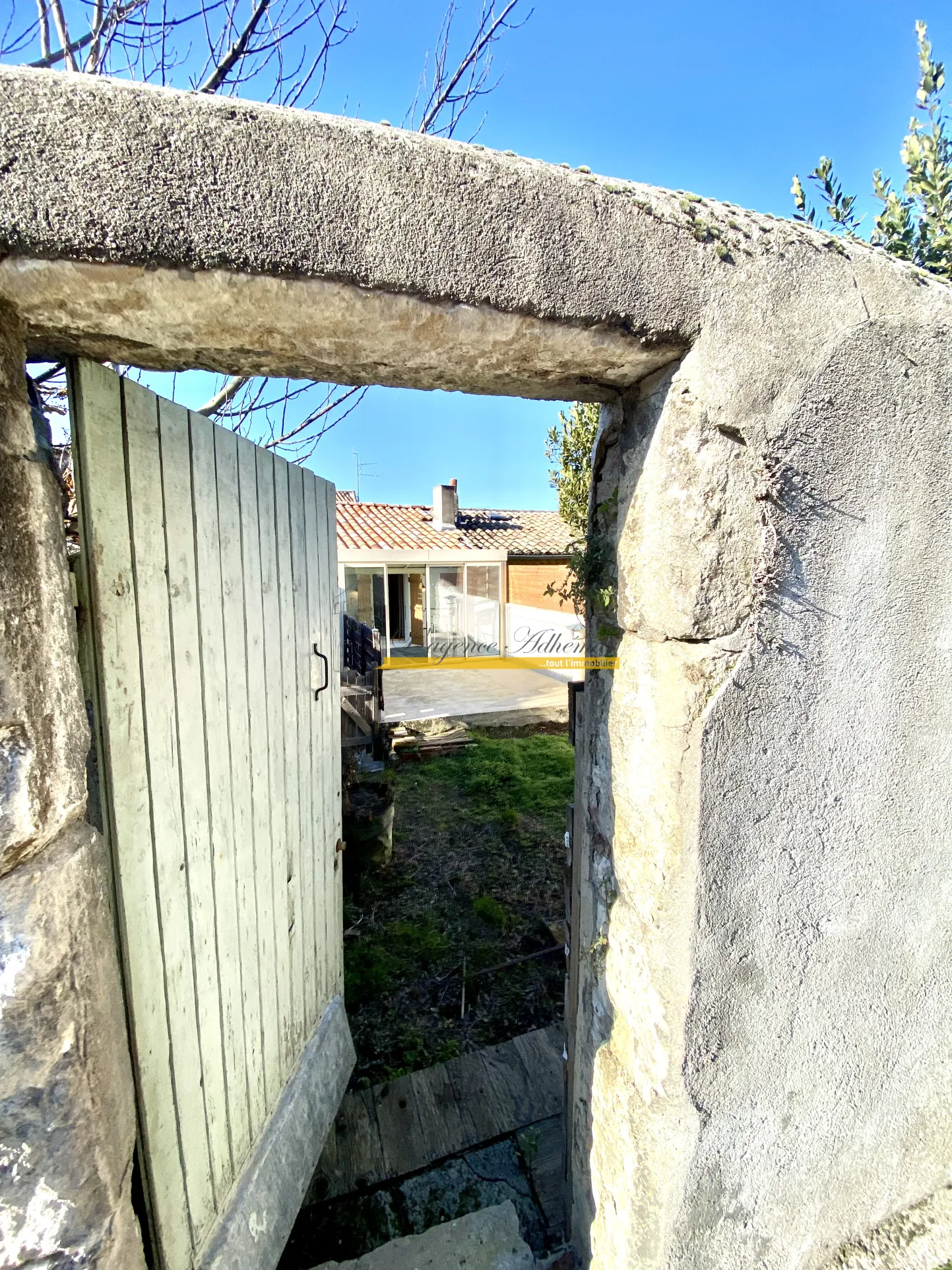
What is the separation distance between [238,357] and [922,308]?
1.49m

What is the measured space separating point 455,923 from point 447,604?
33.5 ft

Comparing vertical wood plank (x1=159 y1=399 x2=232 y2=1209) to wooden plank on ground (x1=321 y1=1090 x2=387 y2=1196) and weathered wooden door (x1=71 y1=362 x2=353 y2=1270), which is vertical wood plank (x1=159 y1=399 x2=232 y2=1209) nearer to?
weathered wooden door (x1=71 y1=362 x2=353 y2=1270)

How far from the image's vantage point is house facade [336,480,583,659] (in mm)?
12438

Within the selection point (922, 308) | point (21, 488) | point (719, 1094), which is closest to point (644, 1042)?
point (719, 1094)

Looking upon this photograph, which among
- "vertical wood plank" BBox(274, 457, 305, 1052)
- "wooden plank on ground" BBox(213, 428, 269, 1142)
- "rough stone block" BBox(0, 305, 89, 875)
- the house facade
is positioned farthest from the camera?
the house facade

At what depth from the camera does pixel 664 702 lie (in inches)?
47.1

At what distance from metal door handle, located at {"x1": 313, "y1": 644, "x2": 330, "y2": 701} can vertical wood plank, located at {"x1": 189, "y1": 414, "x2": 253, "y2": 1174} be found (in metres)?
0.59

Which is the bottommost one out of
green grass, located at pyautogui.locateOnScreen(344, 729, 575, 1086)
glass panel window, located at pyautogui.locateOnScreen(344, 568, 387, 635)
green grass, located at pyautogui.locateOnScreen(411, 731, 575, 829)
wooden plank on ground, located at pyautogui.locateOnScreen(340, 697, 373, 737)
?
green grass, located at pyautogui.locateOnScreen(411, 731, 575, 829)

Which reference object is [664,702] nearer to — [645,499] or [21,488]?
[645,499]

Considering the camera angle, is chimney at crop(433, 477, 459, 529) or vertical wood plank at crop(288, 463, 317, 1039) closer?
vertical wood plank at crop(288, 463, 317, 1039)

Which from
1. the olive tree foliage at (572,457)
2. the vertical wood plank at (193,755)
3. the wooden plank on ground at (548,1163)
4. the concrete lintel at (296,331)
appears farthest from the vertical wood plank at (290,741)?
the olive tree foliage at (572,457)

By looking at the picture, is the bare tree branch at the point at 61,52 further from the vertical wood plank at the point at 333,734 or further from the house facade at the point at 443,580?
the house facade at the point at 443,580

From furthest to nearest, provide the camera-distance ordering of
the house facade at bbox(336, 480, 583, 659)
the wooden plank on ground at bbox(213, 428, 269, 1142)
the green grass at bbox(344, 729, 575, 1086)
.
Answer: the house facade at bbox(336, 480, 583, 659), the green grass at bbox(344, 729, 575, 1086), the wooden plank on ground at bbox(213, 428, 269, 1142)

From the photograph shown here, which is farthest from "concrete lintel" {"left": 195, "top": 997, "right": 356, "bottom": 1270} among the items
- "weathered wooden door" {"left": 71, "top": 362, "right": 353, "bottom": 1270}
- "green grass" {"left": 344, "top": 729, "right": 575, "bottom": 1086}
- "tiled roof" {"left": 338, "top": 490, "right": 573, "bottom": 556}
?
"tiled roof" {"left": 338, "top": 490, "right": 573, "bottom": 556}
